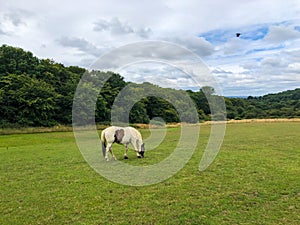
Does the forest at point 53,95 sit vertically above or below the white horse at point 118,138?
above

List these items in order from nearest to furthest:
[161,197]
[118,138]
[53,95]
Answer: [161,197]
[118,138]
[53,95]

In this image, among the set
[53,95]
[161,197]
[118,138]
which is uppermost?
[53,95]

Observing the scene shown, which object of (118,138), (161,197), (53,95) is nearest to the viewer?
(161,197)

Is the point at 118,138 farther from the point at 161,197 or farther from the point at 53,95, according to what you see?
the point at 53,95

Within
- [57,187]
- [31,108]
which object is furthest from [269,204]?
[31,108]

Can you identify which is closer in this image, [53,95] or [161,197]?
[161,197]

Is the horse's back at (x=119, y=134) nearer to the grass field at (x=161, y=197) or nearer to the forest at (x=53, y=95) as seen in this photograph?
the grass field at (x=161, y=197)

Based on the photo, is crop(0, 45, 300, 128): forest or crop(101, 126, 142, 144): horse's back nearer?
crop(101, 126, 142, 144): horse's back

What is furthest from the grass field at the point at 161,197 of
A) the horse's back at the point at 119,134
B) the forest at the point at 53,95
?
the forest at the point at 53,95

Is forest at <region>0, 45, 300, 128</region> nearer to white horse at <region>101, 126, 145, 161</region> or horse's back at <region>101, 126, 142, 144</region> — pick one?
white horse at <region>101, 126, 145, 161</region>

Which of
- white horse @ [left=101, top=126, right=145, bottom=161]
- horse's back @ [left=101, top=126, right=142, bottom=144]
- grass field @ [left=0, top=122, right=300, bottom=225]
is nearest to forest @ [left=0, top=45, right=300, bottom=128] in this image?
white horse @ [left=101, top=126, right=145, bottom=161]

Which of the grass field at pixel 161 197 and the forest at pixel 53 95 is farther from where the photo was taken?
the forest at pixel 53 95

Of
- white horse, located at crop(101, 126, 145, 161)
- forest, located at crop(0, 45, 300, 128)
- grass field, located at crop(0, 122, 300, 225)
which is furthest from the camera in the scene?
forest, located at crop(0, 45, 300, 128)

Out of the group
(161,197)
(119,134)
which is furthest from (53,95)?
(161,197)
